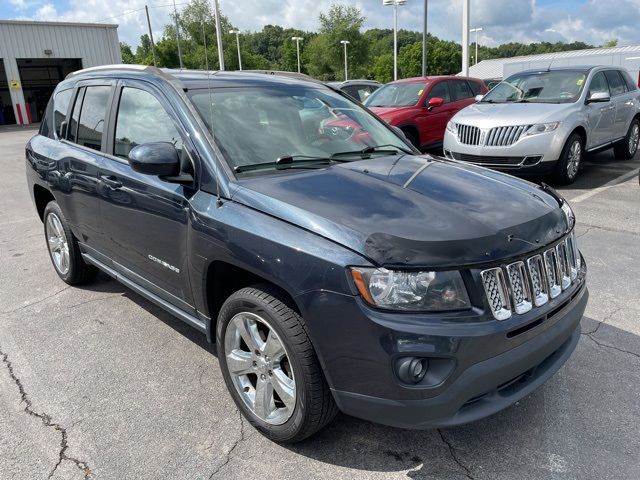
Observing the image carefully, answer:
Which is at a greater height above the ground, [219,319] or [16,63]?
[16,63]

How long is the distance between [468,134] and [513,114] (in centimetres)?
70

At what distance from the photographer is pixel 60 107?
460 cm

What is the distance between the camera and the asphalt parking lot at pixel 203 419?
8.18 ft

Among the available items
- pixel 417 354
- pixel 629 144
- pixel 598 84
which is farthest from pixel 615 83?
pixel 417 354

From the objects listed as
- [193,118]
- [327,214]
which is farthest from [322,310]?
[193,118]

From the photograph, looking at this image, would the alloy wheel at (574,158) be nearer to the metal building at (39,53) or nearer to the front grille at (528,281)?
the front grille at (528,281)

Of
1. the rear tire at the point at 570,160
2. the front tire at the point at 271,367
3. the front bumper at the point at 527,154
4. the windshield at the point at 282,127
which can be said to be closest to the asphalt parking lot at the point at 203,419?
the front tire at the point at 271,367

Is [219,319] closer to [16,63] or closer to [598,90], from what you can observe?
[598,90]

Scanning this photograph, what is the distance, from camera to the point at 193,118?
299 centimetres

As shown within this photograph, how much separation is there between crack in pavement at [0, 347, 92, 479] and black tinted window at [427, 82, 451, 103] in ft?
30.1

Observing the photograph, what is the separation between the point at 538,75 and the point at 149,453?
886 centimetres

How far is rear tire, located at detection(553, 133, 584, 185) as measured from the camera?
26.0ft

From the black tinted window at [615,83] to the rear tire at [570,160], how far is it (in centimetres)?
195

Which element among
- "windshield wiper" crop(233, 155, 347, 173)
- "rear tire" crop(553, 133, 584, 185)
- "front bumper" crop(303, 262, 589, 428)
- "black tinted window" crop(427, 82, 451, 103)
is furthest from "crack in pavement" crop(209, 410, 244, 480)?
"black tinted window" crop(427, 82, 451, 103)
